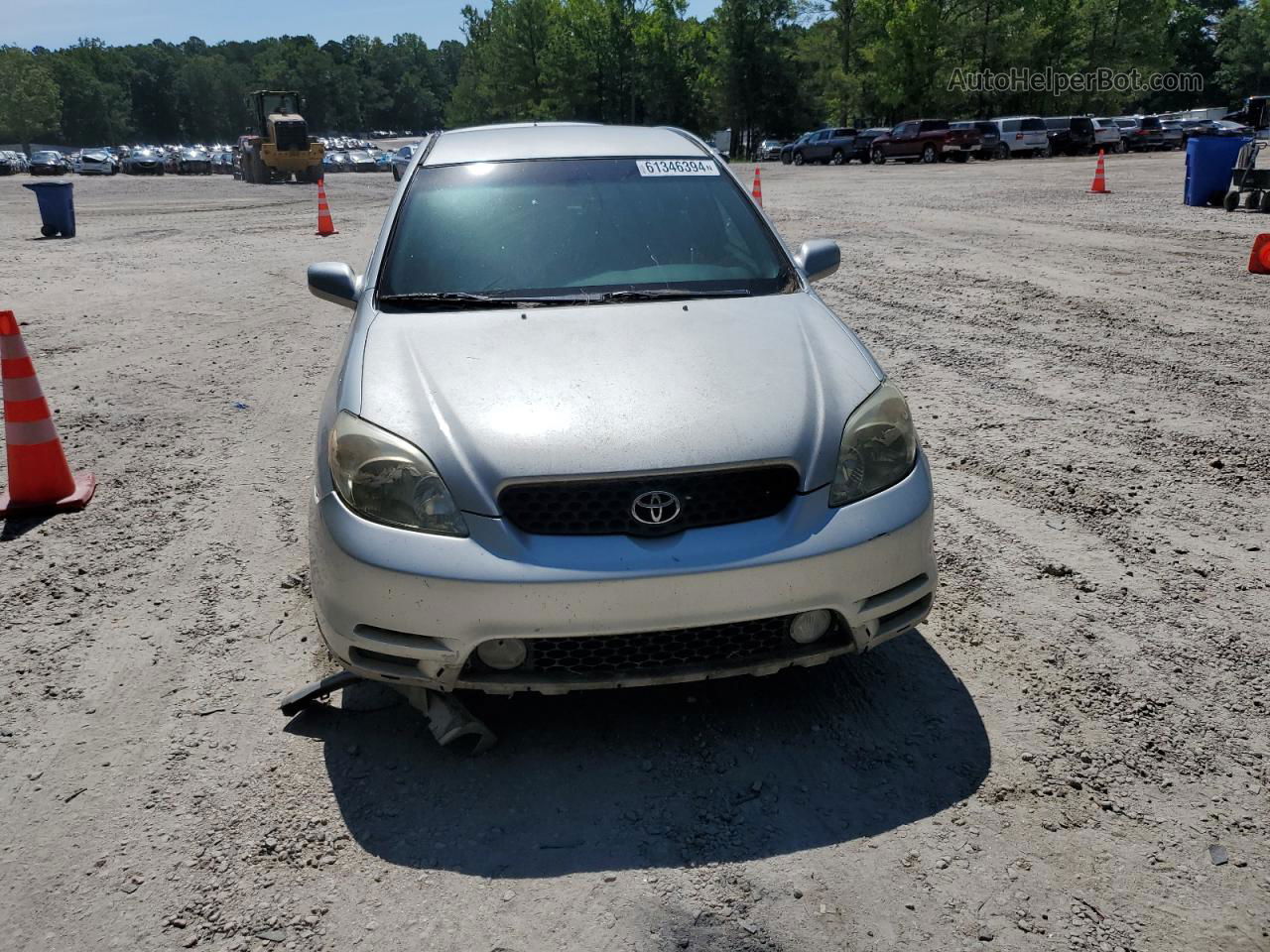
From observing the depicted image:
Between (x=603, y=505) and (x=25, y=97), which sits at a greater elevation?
(x=25, y=97)

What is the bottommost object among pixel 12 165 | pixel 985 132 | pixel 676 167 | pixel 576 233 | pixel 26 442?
pixel 26 442

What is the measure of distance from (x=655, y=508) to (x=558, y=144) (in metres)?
2.41

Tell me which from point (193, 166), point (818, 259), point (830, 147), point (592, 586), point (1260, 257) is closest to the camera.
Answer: point (592, 586)

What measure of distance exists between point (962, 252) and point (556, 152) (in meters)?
9.15

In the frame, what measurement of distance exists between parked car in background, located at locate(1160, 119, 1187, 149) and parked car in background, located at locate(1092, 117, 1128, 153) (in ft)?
6.17

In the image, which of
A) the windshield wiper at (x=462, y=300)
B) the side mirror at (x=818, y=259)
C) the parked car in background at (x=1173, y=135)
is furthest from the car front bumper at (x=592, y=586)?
the parked car in background at (x=1173, y=135)

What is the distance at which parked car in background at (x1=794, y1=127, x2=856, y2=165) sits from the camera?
4638 cm

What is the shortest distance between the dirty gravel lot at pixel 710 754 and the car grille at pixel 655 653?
318 millimetres

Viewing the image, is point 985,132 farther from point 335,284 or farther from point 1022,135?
point 335,284

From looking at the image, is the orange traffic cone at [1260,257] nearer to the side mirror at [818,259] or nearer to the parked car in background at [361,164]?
the side mirror at [818,259]

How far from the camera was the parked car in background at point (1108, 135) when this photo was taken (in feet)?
149

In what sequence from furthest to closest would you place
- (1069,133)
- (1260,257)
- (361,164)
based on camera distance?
(361,164)
(1069,133)
(1260,257)

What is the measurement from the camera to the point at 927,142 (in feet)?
138

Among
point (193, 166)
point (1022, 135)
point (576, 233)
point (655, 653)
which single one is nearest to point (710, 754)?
point (655, 653)
